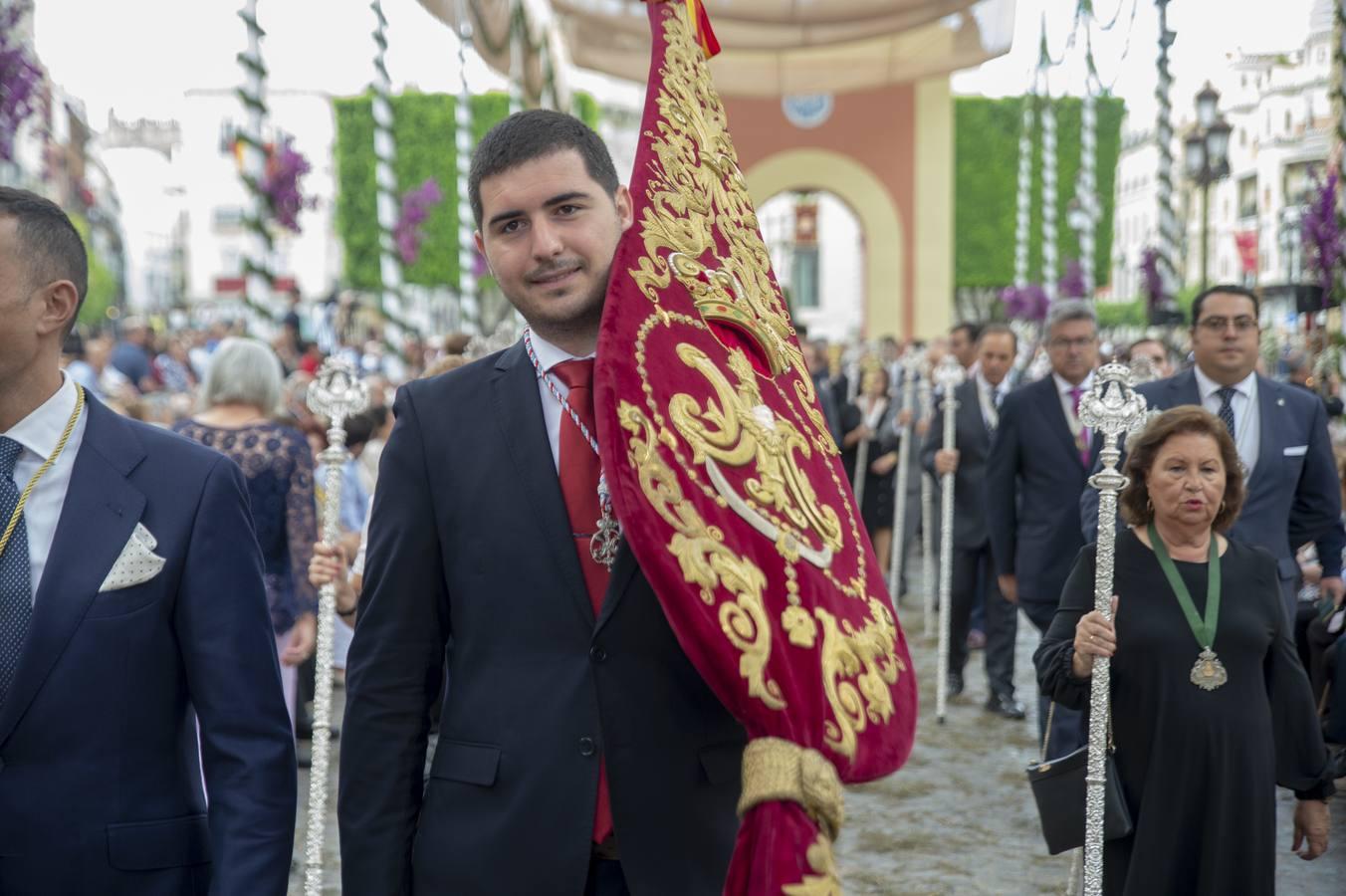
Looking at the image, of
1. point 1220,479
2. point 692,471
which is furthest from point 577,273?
point 1220,479

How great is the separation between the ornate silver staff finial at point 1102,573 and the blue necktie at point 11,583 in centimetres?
296

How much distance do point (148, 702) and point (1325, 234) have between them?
11.1 m

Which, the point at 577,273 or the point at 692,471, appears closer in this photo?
the point at 692,471

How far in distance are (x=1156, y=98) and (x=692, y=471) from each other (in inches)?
558

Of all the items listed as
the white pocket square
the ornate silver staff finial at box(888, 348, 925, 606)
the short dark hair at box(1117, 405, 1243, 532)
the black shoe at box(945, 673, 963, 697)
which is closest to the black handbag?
the short dark hair at box(1117, 405, 1243, 532)

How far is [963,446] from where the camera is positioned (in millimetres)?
10234

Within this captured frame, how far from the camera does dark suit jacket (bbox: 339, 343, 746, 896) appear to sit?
8.13ft

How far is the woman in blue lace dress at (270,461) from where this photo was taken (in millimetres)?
6422

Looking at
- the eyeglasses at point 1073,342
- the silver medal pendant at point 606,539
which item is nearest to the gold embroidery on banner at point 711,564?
the silver medal pendant at point 606,539

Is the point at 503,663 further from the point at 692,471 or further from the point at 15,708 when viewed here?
the point at 15,708

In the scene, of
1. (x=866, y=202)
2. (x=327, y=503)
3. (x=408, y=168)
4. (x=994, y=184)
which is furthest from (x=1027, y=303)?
(x=408, y=168)

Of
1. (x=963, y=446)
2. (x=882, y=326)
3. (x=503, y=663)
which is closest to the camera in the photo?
(x=503, y=663)

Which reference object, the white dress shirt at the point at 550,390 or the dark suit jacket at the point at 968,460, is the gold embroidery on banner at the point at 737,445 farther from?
the dark suit jacket at the point at 968,460

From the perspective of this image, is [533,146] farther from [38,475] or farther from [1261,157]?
[1261,157]
